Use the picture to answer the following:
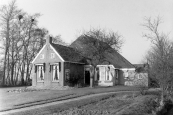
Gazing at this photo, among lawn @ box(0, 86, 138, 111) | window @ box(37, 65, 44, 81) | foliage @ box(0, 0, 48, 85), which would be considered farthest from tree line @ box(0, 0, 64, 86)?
lawn @ box(0, 86, 138, 111)

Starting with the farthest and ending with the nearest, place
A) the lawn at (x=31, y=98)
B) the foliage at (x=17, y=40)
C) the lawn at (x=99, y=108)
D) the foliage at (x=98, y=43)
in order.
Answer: the foliage at (x=17, y=40) → the foliage at (x=98, y=43) → the lawn at (x=31, y=98) → the lawn at (x=99, y=108)

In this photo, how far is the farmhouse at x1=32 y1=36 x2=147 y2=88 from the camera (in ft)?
85.6

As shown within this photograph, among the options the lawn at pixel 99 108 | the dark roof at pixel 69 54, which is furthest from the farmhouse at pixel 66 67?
the lawn at pixel 99 108

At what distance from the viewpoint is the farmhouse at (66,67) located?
26078mm

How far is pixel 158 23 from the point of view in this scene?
20281 mm

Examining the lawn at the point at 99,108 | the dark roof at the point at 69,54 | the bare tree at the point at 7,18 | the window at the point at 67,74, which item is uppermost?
the bare tree at the point at 7,18

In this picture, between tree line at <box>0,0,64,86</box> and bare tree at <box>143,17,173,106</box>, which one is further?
tree line at <box>0,0,64,86</box>

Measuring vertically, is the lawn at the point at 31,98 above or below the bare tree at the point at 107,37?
below

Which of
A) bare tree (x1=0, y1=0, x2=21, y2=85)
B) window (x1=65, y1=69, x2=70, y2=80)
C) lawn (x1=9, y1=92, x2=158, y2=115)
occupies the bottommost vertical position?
lawn (x1=9, y1=92, x2=158, y2=115)

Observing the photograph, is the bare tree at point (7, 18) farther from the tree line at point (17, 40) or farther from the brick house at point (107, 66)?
the brick house at point (107, 66)

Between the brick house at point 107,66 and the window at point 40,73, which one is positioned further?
the window at point 40,73

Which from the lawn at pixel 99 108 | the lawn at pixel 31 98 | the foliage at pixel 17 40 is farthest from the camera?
the foliage at pixel 17 40

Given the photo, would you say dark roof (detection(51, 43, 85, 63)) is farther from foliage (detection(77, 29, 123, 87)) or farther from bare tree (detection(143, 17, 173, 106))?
bare tree (detection(143, 17, 173, 106))

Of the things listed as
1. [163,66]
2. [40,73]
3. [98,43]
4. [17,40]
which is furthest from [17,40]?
[163,66]
